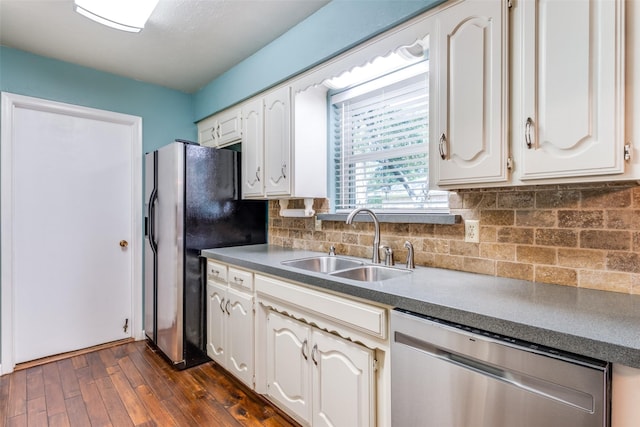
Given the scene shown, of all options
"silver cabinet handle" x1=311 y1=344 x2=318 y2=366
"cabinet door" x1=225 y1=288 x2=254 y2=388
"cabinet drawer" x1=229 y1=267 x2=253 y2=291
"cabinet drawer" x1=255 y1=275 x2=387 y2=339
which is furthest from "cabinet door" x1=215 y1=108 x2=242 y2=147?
"silver cabinet handle" x1=311 y1=344 x2=318 y2=366

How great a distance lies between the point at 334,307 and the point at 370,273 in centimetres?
48

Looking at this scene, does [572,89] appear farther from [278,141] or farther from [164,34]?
[164,34]

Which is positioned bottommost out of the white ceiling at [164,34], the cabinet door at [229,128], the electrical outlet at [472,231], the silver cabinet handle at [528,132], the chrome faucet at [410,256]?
the chrome faucet at [410,256]

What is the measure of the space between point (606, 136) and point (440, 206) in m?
0.90

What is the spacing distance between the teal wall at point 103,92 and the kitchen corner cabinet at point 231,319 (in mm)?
1586

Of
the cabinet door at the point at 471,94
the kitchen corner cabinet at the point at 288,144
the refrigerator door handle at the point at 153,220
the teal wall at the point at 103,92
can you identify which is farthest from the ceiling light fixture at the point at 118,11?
the cabinet door at the point at 471,94

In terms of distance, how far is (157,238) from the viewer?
2660mm

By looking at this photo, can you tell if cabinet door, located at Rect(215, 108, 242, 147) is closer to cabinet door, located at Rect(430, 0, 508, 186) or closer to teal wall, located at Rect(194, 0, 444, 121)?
teal wall, located at Rect(194, 0, 444, 121)

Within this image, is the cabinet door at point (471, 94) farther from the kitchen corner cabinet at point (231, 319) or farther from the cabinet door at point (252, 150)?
the cabinet door at point (252, 150)

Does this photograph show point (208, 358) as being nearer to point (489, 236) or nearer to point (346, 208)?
point (346, 208)

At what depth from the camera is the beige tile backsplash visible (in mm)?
1194

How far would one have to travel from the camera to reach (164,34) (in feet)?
7.43

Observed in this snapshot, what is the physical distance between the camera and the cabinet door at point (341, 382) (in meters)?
1.35

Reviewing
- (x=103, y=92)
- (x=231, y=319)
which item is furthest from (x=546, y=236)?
(x=103, y=92)
